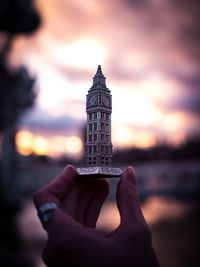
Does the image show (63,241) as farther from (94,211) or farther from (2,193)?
(2,193)

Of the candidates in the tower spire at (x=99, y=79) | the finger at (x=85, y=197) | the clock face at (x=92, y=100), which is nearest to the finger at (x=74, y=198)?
the finger at (x=85, y=197)

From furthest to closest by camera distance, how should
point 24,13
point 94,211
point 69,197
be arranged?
point 24,13 → point 94,211 → point 69,197

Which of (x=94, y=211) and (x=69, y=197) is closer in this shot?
(x=69, y=197)

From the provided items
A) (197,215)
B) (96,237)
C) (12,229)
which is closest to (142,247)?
(96,237)

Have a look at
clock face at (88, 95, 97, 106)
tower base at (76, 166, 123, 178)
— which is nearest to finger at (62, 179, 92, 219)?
tower base at (76, 166, 123, 178)

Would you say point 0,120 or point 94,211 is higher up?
point 0,120

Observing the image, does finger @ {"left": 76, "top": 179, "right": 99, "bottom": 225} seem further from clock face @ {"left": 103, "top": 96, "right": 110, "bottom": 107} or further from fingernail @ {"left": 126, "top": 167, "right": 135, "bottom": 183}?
clock face @ {"left": 103, "top": 96, "right": 110, "bottom": 107}

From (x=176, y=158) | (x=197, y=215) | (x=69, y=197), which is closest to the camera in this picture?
(x=69, y=197)

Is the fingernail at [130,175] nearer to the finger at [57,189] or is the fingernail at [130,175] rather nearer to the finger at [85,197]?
the finger at [85,197]
